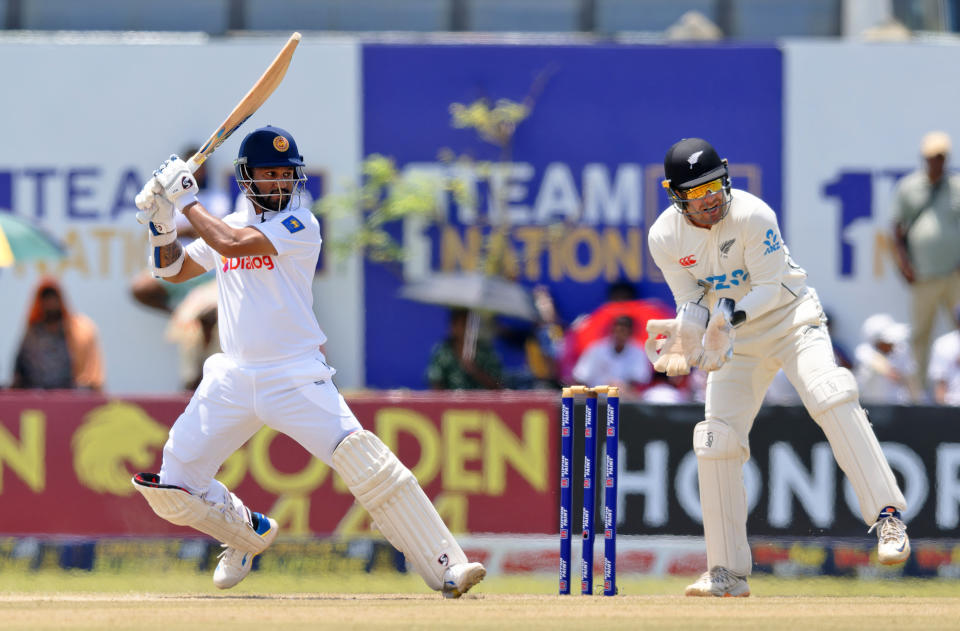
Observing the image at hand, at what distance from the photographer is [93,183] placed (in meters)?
12.2

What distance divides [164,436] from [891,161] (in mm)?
5700

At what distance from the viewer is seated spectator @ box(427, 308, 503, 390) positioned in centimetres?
1093

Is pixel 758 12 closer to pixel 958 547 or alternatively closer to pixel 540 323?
pixel 540 323

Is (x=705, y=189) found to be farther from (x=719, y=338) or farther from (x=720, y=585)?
(x=720, y=585)

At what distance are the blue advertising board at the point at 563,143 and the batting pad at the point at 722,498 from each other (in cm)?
517

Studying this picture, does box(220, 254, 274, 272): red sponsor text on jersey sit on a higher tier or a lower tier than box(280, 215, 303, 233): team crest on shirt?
lower

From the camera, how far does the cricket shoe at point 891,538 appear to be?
660 cm

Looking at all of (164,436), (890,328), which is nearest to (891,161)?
(890,328)

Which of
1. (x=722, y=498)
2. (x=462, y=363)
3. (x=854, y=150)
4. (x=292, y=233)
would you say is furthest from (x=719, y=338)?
(x=854, y=150)

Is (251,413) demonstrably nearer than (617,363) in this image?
Yes

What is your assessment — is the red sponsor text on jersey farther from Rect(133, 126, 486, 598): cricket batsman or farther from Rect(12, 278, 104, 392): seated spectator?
Rect(12, 278, 104, 392): seated spectator

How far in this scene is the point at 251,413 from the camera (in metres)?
6.63

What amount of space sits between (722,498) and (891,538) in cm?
73

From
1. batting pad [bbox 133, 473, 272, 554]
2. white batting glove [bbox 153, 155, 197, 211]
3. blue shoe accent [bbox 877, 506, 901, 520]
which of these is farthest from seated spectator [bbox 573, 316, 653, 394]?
white batting glove [bbox 153, 155, 197, 211]
